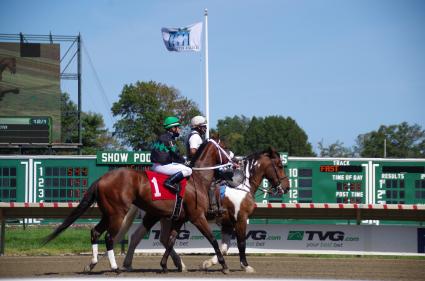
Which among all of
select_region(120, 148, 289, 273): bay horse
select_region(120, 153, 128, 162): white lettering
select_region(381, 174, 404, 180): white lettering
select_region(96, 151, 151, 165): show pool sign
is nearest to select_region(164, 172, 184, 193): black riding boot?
select_region(120, 148, 289, 273): bay horse

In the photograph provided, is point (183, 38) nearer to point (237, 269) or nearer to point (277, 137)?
point (237, 269)

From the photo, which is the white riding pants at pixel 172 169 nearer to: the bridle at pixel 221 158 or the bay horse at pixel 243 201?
the bridle at pixel 221 158

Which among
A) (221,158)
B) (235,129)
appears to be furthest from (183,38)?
(235,129)

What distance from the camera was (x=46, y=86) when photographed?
34.4m

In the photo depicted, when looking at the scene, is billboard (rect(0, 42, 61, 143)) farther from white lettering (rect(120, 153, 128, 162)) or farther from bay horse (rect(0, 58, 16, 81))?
white lettering (rect(120, 153, 128, 162))

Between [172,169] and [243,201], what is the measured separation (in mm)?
2311

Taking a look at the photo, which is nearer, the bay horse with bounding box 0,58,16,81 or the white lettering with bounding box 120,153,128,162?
the white lettering with bounding box 120,153,128,162

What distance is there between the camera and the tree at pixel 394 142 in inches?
2879

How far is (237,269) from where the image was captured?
14438mm

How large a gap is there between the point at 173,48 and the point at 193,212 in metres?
13.3

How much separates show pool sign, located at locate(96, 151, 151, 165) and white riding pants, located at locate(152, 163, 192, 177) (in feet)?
36.6

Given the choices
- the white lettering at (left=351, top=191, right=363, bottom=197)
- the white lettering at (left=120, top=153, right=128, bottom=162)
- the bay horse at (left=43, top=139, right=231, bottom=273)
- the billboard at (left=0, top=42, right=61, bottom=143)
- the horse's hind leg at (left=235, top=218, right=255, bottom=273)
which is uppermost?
the billboard at (left=0, top=42, right=61, bottom=143)

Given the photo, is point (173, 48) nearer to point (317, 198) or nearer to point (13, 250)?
point (317, 198)

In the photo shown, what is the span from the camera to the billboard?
33.7 m
